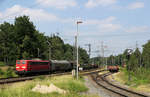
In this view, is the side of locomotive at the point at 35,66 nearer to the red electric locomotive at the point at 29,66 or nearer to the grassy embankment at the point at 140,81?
the red electric locomotive at the point at 29,66

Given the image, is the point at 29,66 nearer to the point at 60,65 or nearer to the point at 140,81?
the point at 60,65

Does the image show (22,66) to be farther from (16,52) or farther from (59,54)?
(59,54)

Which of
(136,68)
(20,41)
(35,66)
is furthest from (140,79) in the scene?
(20,41)

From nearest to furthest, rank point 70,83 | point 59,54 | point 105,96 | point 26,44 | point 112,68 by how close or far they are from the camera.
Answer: point 105,96 < point 70,83 < point 112,68 < point 26,44 < point 59,54

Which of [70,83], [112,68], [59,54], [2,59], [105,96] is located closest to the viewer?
[105,96]

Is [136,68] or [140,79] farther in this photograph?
[136,68]

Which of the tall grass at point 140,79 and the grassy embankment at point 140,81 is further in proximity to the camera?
the tall grass at point 140,79

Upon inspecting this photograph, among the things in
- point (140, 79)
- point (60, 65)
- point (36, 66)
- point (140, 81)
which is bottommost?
point (140, 79)

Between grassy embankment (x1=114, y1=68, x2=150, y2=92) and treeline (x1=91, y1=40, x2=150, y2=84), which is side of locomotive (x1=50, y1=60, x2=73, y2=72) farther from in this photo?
grassy embankment (x1=114, y1=68, x2=150, y2=92)

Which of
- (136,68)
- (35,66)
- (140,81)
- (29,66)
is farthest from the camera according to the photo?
(136,68)

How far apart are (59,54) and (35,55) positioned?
17.6 m

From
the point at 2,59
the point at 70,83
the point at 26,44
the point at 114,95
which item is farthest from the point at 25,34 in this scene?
the point at 114,95

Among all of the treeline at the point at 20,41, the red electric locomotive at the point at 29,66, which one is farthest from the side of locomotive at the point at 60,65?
the treeline at the point at 20,41

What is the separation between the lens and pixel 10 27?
72750mm
